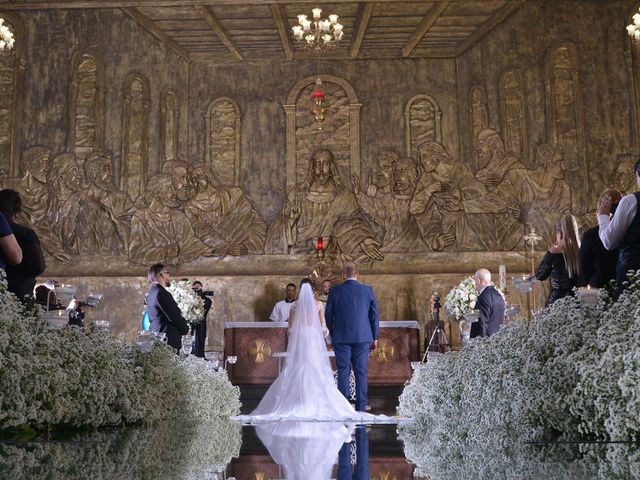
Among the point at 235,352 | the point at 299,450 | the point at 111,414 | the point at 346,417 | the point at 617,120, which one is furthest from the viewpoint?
the point at 617,120

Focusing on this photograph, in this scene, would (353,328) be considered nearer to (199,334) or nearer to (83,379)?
(83,379)

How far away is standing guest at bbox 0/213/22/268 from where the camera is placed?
4.86 meters

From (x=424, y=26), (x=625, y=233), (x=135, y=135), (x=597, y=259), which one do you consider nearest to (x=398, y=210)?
(x=424, y=26)

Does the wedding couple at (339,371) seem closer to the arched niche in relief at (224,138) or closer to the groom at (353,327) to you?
the groom at (353,327)

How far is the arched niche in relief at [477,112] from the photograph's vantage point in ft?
49.1

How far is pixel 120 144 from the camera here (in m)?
15.0

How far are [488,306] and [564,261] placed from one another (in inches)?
49.2

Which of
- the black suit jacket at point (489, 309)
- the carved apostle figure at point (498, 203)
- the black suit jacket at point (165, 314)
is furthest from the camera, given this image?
the carved apostle figure at point (498, 203)

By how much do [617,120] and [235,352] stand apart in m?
7.91

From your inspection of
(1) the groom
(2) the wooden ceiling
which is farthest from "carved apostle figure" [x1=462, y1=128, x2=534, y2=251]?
(1) the groom

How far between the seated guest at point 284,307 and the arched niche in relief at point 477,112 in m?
4.29

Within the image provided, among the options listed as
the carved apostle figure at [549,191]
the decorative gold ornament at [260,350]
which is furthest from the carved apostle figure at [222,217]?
the carved apostle figure at [549,191]

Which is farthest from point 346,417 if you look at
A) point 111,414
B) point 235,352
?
point 235,352

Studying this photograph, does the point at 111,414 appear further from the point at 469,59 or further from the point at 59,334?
the point at 469,59
